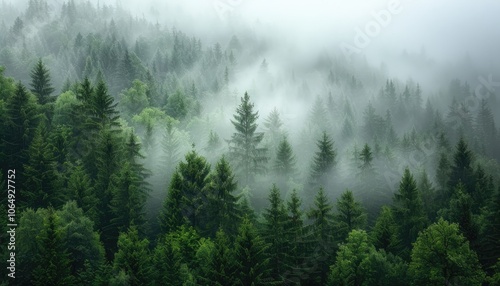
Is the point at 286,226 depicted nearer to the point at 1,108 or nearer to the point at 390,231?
the point at 390,231

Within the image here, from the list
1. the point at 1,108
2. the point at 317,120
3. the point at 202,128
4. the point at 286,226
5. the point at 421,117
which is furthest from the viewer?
the point at 421,117

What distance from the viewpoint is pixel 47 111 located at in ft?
203

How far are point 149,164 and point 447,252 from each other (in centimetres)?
4017

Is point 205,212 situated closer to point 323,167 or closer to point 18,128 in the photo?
point 18,128

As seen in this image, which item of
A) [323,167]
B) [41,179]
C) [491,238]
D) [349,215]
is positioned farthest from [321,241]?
[41,179]

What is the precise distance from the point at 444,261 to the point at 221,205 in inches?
854

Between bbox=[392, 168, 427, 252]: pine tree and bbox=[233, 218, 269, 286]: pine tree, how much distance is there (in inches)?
772

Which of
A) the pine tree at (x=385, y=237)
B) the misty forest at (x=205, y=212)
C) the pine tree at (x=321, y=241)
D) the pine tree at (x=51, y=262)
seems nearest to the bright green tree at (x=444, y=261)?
the misty forest at (x=205, y=212)

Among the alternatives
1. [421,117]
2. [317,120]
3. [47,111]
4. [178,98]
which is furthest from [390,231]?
[421,117]

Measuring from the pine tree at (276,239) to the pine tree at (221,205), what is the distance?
14.8 feet

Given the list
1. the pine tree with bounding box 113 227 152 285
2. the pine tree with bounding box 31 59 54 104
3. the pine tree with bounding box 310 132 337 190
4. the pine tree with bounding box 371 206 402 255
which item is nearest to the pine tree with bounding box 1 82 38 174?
the pine tree with bounding box 31 59 54 104

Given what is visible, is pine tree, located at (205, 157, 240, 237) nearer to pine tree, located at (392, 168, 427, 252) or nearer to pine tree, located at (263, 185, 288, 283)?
pine tree, located at (263, 185, 288, 283)

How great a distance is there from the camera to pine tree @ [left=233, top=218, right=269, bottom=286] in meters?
40.9

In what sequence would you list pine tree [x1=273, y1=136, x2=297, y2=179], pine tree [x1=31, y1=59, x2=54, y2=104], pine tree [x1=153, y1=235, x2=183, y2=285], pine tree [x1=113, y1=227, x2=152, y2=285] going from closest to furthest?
1. pine tree [x1=113, y1=227, x2=152, y2=285]
2. pine tree [x1=153, y1=235, x2=183, y2=285]
3. pine tree [x1=31, y1=59, x2=54, y2=104]
4. pine tree [x1=273, y1=136, x2=297, y2=179]
